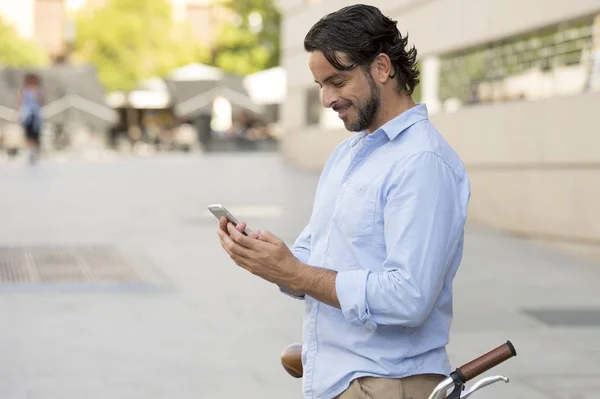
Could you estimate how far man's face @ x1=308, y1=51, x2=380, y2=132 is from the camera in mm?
2572

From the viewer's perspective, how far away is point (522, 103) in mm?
12578

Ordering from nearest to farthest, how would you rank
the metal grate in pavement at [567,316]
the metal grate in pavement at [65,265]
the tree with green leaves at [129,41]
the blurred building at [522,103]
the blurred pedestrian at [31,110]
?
the metal grate in pavement at [567,316], the metal grate in pavement at [65,265], the blurred building at [522,103], the blurred pedestrian at [31,110], the tree with green leaves at [129,41]

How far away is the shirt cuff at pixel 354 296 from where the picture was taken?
247cm

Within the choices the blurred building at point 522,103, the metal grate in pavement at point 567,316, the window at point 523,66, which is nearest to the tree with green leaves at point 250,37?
the blurred building at point 522,103

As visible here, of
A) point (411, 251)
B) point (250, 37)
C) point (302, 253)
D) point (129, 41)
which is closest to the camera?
point (411, 251)

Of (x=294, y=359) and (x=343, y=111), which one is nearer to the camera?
(x=343, y=111)

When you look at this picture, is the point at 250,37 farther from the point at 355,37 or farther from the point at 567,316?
the point at 355,37

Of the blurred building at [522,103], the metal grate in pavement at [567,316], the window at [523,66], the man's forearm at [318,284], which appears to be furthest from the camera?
the window at [523,66]

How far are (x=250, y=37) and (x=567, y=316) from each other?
52.8 metres

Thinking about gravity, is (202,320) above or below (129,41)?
below

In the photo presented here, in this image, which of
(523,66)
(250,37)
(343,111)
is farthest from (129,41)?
(343,111)

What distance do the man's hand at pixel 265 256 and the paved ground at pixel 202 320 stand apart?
3046mm

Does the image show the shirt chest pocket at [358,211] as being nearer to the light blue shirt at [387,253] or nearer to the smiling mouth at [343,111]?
the light blue shirt at [387,253]

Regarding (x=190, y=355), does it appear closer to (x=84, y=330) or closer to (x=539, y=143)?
(x=84, y=330)
